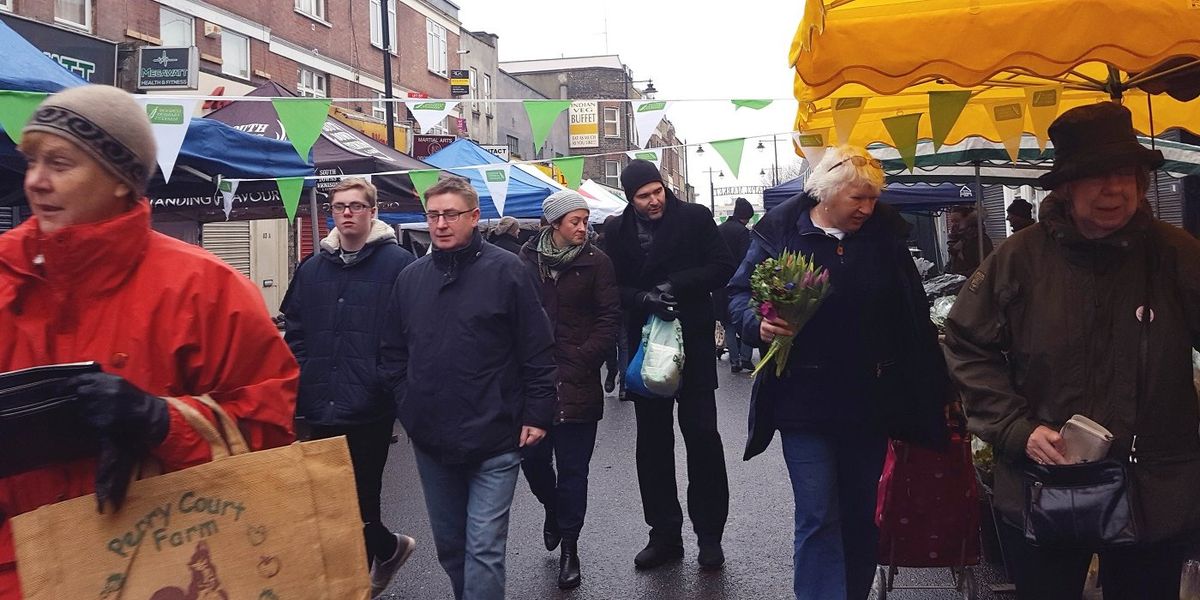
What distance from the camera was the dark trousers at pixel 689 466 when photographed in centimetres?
523

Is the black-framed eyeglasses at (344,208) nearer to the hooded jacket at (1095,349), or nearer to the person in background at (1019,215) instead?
the hooded jacket at (1095,349)

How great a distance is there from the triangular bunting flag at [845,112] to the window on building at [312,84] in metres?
22.1

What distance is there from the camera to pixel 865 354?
3859 millimetres

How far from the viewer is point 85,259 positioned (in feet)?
6.83

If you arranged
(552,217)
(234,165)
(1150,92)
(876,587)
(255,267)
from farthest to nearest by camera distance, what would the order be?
1. (255,267)
2. (234,165)
3. (552,217)
4. (876,587)
5. (1150,92)

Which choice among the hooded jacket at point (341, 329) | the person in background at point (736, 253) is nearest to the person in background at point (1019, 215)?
the person in background at point (736, 253)

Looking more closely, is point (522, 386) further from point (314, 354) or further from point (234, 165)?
point (234, 165)

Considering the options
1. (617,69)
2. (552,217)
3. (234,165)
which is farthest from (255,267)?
(617,69)

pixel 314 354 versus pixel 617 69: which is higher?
pixel 617 69

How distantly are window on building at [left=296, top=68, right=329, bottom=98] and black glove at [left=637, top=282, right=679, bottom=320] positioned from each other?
70.3 ft

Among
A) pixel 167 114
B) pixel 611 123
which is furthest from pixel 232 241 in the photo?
pixel 611 123

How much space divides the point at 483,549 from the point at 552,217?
2.04m

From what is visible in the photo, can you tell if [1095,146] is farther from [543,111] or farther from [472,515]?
[543,111]

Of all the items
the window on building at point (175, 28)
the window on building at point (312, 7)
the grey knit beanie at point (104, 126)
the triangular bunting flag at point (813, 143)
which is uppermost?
the window on building at point (312, 7)
